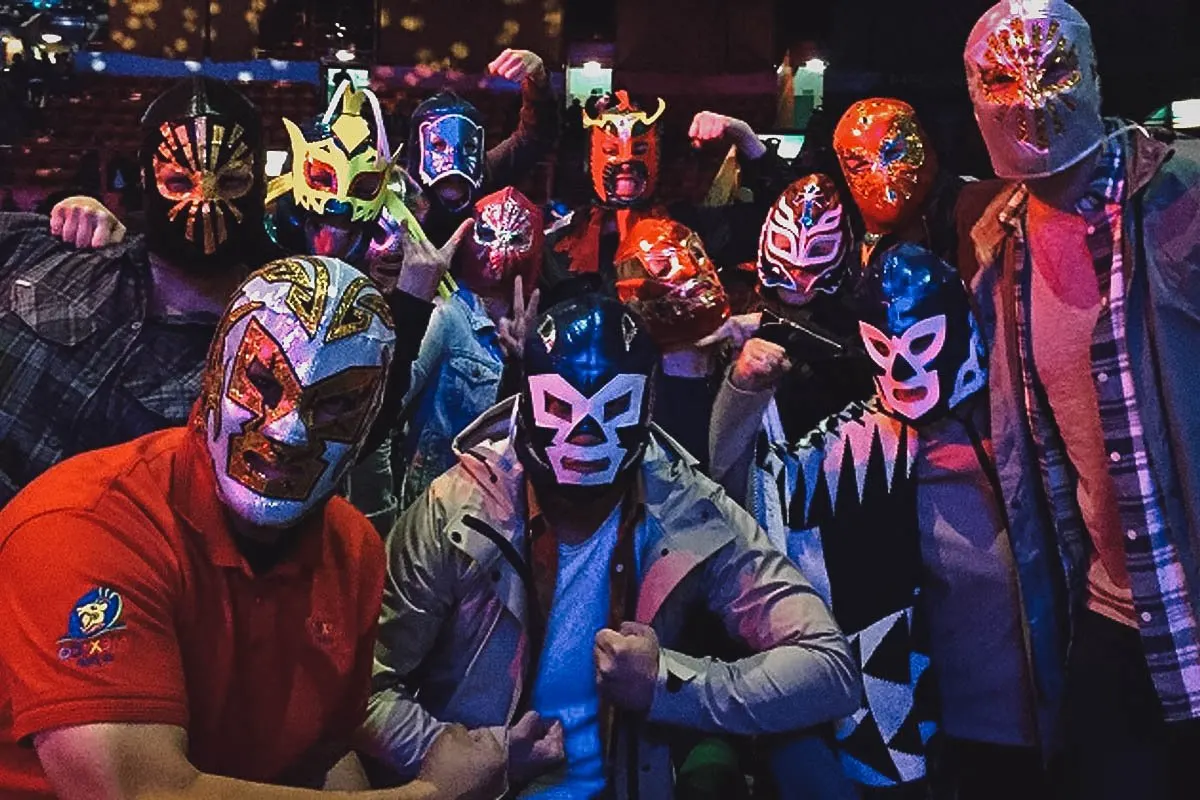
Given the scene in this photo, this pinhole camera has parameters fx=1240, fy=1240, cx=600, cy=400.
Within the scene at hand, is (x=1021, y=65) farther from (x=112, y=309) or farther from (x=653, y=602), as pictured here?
(x=112, y=309)

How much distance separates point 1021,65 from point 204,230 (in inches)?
78.3

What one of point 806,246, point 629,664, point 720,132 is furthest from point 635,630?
point 720,132

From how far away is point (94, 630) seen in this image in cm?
171

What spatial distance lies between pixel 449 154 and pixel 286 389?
2.81 m

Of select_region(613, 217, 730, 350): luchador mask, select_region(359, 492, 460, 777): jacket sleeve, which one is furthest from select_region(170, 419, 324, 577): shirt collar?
select_region(613, 217, 730, 350): luchador mask

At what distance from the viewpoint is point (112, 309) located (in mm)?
2604

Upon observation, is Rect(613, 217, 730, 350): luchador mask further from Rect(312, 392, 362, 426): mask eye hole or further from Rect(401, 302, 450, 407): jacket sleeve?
Rect(312, 392, 362, 426): mask eye hole

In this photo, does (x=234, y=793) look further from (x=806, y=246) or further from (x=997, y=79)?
(x=806, y=246)

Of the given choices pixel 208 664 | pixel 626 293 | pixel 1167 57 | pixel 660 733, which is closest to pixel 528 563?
pixel 660 733

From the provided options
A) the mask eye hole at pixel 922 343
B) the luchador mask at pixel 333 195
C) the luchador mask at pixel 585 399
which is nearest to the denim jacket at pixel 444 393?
the luchador mask at pixel 333 195

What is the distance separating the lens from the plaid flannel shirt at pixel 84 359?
249 cm

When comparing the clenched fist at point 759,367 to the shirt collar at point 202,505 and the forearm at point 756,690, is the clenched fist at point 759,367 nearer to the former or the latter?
the forearm at point 756,690

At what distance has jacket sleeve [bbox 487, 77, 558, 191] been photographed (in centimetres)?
559

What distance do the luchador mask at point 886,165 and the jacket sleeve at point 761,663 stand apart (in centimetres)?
201
